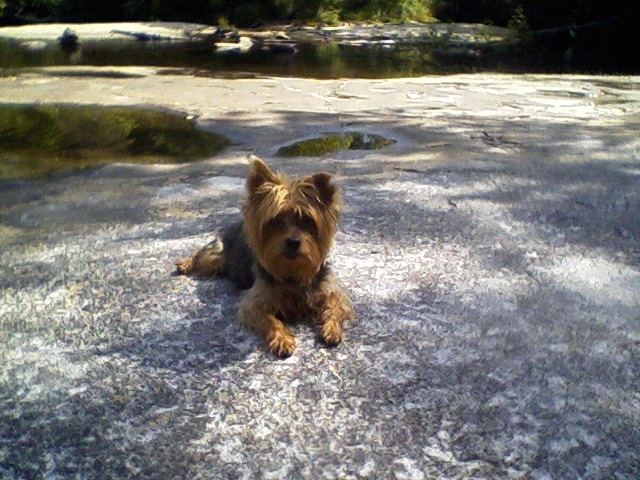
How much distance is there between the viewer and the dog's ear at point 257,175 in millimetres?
4293

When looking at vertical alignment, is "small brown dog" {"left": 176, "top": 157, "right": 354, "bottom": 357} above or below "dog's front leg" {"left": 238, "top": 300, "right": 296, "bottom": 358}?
above

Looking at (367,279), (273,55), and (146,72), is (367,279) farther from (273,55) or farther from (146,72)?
(273,55)

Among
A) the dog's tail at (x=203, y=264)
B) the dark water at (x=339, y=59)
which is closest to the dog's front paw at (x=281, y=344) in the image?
the dog's tail at (x=203, y=264)

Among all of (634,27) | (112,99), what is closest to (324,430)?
(112,99)

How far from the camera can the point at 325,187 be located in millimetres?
4254

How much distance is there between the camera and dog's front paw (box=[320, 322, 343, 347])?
403cm

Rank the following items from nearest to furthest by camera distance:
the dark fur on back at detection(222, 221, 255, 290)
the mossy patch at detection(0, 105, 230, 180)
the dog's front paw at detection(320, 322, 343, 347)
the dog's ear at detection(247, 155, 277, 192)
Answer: the dog's front paw at detection(320, 322, 343, 347) → the dog's ear at detection(247, 155, 277, 192) → the dark fur on back at detection(222, 221, 255, 290) → the mossy patch at detection(0, 105, 230, 180)

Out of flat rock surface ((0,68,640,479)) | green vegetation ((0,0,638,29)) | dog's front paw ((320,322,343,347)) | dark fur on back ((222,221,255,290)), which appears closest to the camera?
flat rock surface ((0,68,640,479))

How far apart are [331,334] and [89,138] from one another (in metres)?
7.29

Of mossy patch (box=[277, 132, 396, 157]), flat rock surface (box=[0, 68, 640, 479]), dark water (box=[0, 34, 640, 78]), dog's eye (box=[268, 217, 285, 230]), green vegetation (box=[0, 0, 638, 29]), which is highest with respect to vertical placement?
green vegetation (box=[0, 0, 638, 29])

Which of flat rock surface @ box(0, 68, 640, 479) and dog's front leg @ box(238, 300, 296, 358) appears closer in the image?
flat rock surface @ box(0, 68, 640, 479)

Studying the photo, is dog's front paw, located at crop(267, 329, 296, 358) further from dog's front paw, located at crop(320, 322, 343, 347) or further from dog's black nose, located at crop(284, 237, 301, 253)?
dog's black nose, located at crop(284, 237, 301, 253)

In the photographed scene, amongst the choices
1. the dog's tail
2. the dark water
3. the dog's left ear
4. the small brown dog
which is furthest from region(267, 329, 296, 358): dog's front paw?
the dark water

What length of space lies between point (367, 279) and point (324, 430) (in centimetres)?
192
